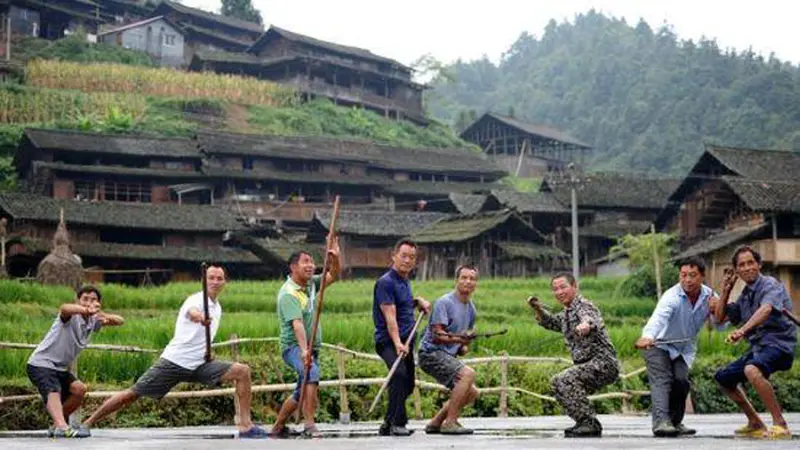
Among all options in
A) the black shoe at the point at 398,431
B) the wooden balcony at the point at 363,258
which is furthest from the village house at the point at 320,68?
the black shoe at the point at 398,431

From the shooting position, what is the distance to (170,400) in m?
15.3

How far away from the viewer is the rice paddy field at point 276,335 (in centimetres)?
1650

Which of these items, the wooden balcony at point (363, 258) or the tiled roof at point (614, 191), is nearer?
the wooden balcony at point (363, 258)

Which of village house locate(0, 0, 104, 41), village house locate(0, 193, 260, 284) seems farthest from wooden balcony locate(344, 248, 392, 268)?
village house locate(0, 0, 104, 41)

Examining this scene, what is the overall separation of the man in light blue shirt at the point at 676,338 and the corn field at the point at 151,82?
6189 centimetres

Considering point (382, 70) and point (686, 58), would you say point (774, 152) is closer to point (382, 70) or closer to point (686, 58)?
point (382, 70)

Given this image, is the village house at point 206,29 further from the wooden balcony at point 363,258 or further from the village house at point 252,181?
the wooden balcony at point 363,258

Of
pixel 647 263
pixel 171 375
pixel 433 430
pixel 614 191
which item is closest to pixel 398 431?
pixel 433 430

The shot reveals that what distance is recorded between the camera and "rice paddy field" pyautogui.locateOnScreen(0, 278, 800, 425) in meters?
16.5

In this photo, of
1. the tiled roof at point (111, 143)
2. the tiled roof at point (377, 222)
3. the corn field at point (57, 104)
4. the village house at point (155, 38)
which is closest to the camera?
the tiled roof at point (377, 222)

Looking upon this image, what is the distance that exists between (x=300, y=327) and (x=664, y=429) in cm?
316

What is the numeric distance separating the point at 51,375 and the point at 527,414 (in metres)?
9.22

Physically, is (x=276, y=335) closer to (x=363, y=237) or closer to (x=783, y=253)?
(x=783, y=253)

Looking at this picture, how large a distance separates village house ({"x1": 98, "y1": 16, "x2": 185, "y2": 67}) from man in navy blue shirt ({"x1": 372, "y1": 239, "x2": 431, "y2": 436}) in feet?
229
